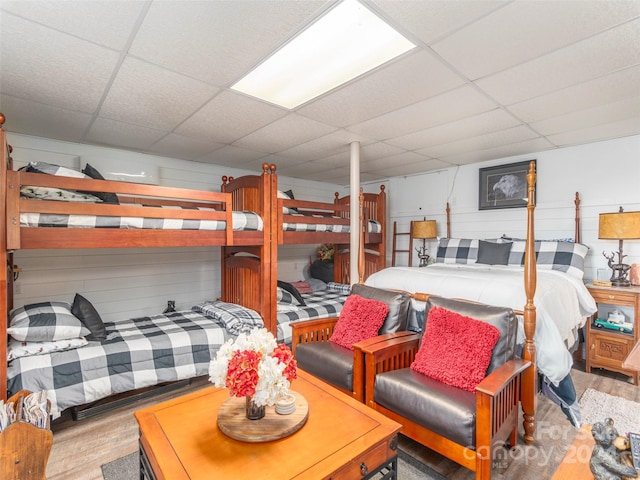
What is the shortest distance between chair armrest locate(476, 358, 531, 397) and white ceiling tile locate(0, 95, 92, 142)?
347 cm

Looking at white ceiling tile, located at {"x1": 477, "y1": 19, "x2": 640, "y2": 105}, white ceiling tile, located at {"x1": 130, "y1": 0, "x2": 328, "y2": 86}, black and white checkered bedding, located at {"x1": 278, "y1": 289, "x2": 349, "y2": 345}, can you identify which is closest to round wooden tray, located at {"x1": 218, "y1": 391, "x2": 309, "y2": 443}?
black and white checkered bedding, located at {"x1": 278, "y1": 289, "x2": 349, "y2": 345}

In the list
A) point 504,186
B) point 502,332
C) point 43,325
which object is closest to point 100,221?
point 43,325

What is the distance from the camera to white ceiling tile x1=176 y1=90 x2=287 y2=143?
2.46 m

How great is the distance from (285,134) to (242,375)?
250 centimetres

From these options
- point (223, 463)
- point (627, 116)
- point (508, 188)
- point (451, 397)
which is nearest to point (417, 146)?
point (508, 188)

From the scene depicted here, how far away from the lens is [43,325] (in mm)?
2266

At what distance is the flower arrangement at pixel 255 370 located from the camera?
53.7 inches

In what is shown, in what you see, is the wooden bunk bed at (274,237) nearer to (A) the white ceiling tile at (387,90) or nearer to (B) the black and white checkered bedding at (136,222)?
(B) the black and white checkered bedding at (136,222)

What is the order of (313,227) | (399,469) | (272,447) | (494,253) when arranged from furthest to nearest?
(494,253) < (313,227) < (399,469) < (272,447)

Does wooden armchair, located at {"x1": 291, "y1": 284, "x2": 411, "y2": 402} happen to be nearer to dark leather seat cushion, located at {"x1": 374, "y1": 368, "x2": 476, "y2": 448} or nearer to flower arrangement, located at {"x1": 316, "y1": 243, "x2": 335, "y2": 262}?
dark leather seat cushion, located at {"x1": 374, "y1": 368, "x2": 476, "y2": 448}

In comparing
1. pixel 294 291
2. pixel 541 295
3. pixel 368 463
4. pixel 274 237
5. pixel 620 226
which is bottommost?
pixel 368 463

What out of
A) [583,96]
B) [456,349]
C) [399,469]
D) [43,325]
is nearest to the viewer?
[399,469]

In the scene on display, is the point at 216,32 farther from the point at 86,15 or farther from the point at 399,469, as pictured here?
the point at 399,469

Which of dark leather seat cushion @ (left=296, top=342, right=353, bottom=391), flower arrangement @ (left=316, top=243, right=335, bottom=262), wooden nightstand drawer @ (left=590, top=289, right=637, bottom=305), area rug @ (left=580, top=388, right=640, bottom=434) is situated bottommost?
area rug @ (left=580, top=388, right=640, bottom=434)
